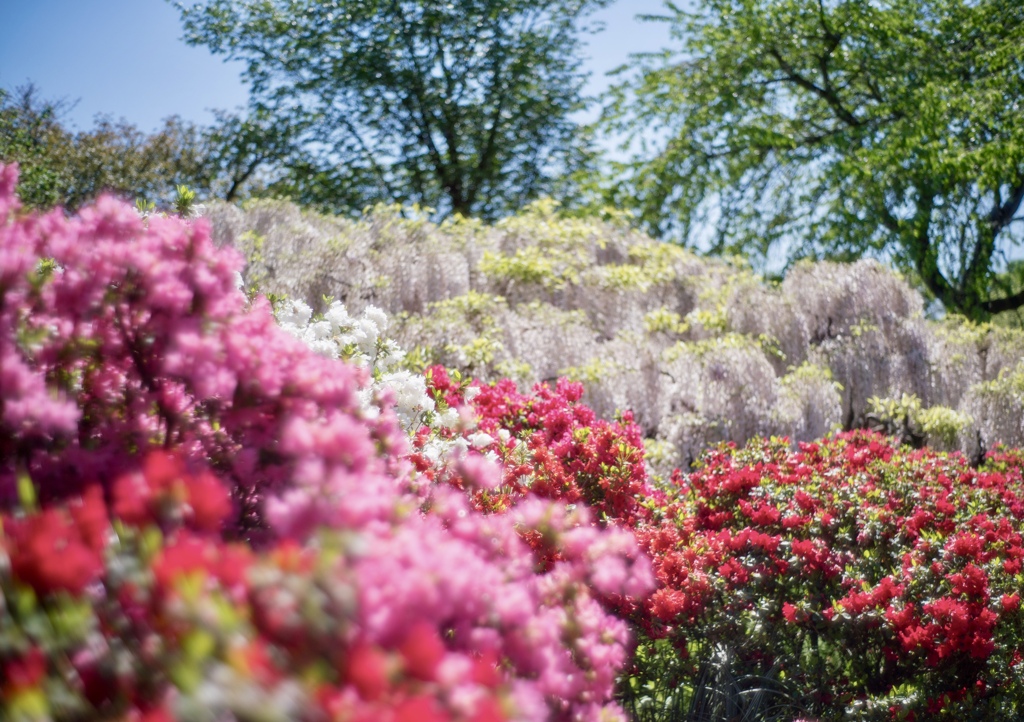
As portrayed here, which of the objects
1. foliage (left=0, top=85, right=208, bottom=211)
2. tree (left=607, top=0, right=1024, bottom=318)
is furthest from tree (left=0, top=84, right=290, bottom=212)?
tree (left=607, top=0, right=1024, bottom=318)

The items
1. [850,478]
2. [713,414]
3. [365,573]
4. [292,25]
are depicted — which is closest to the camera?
[365,573]

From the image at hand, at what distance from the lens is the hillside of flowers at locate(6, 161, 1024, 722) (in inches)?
45.6

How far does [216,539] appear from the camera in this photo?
4.87ft

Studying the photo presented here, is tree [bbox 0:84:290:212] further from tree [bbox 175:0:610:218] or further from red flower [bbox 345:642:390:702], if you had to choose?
red flower [bbox 345:642:390:702]

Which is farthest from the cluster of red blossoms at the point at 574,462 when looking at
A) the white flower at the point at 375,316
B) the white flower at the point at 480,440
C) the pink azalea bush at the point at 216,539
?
the pink azalea bush at the point at 216,539

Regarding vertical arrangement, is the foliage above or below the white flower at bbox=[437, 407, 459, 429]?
above

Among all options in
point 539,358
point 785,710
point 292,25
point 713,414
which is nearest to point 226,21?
point 292,25

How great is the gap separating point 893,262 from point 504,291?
24.5 ft

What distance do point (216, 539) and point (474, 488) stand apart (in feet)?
6.40

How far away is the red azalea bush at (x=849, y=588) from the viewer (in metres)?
4.03

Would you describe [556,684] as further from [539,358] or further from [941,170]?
[941,170]

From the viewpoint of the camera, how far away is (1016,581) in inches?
166

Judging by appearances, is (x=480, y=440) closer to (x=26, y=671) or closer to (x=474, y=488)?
(x=474, y=488)

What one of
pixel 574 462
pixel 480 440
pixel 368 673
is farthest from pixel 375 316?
pixel 368 673
